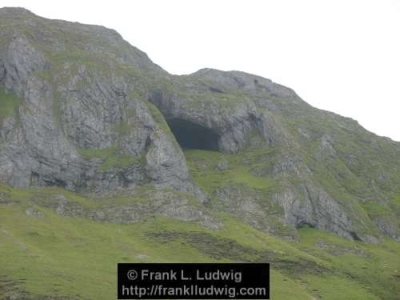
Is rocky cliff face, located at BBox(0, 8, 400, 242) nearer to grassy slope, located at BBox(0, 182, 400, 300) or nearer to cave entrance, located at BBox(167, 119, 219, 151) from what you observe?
cave entrance, located at BBox(167, 119, 219, 151)

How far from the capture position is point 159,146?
145m

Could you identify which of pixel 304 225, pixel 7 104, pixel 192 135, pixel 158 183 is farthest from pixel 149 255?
pixel 192 135

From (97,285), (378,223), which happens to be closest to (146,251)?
(97,285)

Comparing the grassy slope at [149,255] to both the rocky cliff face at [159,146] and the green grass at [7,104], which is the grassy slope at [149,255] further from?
the green grass at [7,104]

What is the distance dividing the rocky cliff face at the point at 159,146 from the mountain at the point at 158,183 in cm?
44

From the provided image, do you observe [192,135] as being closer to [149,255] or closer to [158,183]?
[158,183]

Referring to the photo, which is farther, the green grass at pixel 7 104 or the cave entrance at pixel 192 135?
the cave entrance at pixel 192 135

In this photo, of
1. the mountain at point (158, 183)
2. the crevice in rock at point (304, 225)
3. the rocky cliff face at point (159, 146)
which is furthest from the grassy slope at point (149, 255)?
the rocky cliff face at point (159, 146)

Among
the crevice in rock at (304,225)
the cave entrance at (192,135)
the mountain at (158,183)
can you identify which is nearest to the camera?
the mountain at (158,183)

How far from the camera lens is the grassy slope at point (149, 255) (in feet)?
259

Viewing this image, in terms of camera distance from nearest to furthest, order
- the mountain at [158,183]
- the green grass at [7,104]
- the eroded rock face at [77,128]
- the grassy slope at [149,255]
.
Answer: the grassy slope at [149,255], the mountain at [158,183], the eroded rock face at [77,128], the green grass at [7,104]

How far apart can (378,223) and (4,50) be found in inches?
4948

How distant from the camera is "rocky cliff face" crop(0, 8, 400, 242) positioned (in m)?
136

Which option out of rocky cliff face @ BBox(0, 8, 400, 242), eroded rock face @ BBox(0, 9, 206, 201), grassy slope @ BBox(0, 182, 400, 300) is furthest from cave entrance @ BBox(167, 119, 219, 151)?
grassy slope @ BBox(0, 182, 400, 300)
